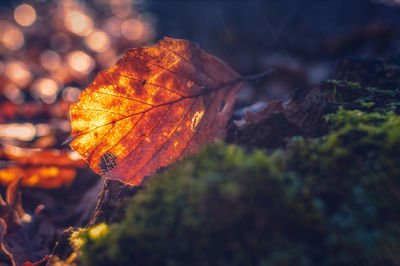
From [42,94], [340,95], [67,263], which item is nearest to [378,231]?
[340,95]

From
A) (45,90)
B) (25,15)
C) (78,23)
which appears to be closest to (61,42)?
(78,23)

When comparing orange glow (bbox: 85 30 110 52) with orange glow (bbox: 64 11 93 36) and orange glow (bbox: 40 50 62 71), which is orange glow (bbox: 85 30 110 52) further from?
orange glow (bbox: 40 50 62 71)

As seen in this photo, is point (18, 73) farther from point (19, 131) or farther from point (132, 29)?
point (132, 29)

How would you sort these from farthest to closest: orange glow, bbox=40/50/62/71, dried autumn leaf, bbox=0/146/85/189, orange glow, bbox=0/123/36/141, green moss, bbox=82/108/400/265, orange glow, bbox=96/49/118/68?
orange glow, bbox=96/49/118/68
orange glow, bbox=40/50/62/71
orange glow, bbox=0/123/36/141
dried autumn leaf, bbox=0/146/85/189
green moss, bbox=82/108/400/265

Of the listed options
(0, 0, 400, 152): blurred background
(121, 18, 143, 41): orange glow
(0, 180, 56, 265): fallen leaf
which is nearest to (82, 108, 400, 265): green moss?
(0, 180, 56, 265): fallen leaf

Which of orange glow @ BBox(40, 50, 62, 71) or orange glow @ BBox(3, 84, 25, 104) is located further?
orange glow @ BBox(40, 50, 62, 71)

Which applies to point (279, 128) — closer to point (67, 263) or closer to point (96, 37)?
point (67, 263)

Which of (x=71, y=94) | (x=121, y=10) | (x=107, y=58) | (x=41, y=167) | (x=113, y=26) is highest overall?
(x=121, y=10)
